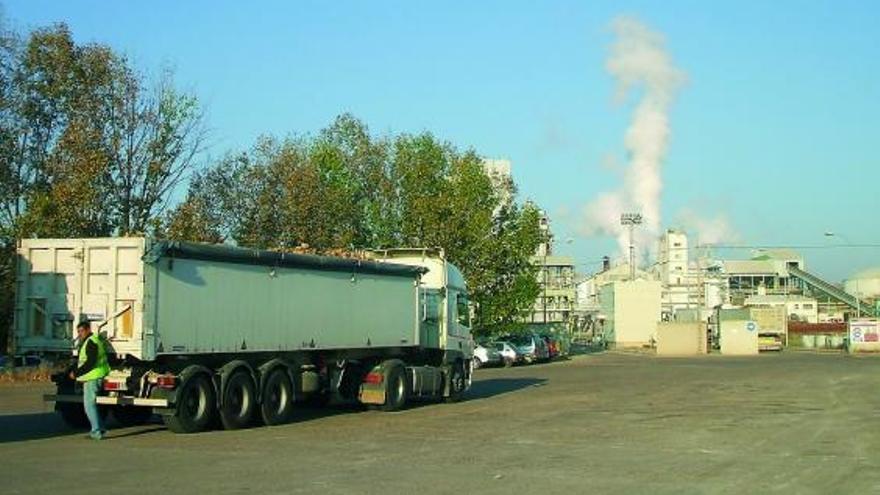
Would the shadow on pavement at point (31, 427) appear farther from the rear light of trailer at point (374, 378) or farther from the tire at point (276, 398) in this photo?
the rear light of trailer at point (374, 378)

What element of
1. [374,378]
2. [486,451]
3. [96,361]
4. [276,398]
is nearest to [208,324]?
[96,361]

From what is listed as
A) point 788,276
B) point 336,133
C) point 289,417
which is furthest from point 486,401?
point 788,276

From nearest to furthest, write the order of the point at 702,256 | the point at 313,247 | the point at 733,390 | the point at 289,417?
the point at 289,417
the point at 733,390
the point at 313,247
the point at 702,256

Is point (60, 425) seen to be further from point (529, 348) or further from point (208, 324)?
point (529, 348)

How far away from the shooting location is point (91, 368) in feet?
54.2

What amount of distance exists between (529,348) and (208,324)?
145ft

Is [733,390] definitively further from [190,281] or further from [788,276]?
[788,276]

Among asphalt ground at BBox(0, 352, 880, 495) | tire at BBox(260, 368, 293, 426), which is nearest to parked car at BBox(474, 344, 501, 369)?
asphalt ground at BBox(0, 352, 880, 495)

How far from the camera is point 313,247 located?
45656 mm

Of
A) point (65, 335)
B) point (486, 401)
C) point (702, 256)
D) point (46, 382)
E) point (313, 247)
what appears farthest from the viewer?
point (702, 256)

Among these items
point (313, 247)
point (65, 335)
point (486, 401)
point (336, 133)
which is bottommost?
point (486, 401)

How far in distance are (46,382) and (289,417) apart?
15347 mm

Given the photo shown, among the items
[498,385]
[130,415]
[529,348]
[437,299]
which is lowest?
[498,385]

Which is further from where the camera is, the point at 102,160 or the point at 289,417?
the point at 102,160
